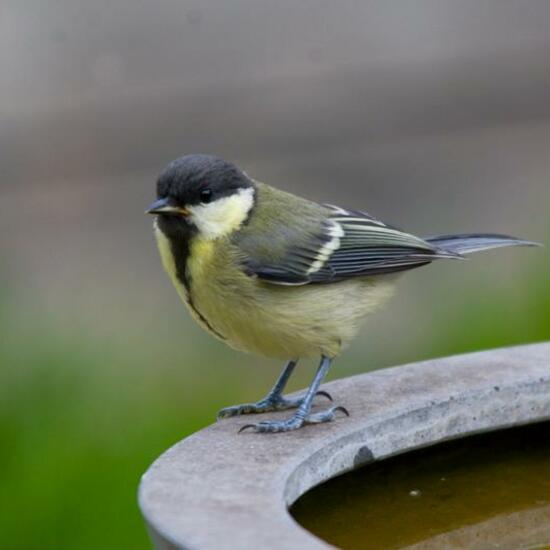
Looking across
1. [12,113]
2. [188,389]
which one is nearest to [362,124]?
[12,113]

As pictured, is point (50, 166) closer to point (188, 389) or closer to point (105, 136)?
point (105, 136)

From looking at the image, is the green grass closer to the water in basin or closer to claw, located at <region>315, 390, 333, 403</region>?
claw, located at <region>315, 390, 333, 403</region>

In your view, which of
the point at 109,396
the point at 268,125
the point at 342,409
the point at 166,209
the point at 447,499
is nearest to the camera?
the point at 447,499

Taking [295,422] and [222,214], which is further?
[222,214]

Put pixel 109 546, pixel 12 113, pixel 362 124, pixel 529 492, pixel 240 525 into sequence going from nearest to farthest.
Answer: pixel 240 525 → pixel 529 492 → pixel 109 546 → pixel 12 113 → pixel 362 124

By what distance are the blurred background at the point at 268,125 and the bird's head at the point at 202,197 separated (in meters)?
2.28

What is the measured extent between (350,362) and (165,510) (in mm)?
3411

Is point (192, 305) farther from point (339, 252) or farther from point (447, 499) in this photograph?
point (447, 499)

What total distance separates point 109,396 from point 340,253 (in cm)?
145

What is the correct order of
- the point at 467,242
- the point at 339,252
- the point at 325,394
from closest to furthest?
the point at 325,394 < the point at 339,252 < the point at 467,242

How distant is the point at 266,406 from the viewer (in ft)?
10.5

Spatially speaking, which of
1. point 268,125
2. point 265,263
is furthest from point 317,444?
point 268,125

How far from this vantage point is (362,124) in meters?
7.80

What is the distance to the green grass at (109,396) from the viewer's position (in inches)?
158
